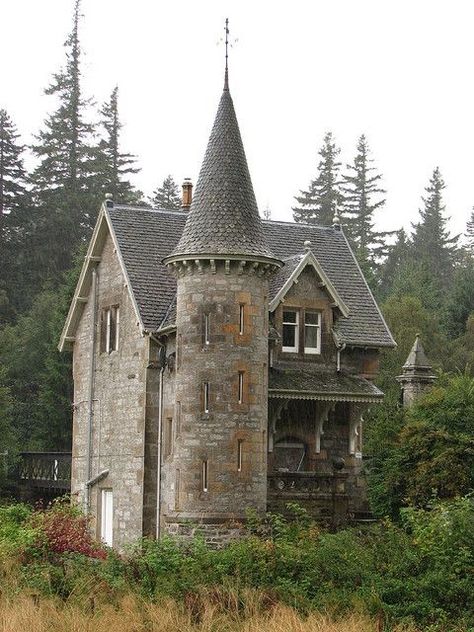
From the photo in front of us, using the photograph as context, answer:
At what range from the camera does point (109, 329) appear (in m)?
36.4

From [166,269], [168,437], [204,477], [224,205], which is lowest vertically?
[204,477]

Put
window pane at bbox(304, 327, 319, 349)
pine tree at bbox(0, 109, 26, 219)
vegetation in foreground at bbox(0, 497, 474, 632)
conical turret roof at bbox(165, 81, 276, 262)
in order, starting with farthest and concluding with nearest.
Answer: pine tree at bbox(0, 109, 26, 219)
window pane at bbox(304, 327, 319, 349)
conical turret roof at bbox(165, 81, 276, 262)
vegetation in foreground at bbox(0, 497, 474, 632)

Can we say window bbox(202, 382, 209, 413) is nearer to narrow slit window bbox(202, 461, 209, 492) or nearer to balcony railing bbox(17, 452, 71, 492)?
narrow slit window bbox(202, 461, 209, 492)

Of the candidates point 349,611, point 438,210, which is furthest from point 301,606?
point 438,210

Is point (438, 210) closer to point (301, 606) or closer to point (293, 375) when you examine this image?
point (293, 375)

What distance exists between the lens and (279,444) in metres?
33.1

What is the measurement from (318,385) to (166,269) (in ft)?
18.8

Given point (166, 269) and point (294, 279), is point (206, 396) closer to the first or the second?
point (294, 279)

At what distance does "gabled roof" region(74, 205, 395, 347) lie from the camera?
34.1m

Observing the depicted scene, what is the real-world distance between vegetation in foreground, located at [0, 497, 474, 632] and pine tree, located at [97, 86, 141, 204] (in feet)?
161

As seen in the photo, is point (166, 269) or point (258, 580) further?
point (166, 269)

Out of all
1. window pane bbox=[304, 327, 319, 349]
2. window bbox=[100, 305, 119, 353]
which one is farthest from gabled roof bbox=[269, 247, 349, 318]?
window bbox=[100, 305, 119, 353]

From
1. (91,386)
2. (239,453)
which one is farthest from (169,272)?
(239,453)

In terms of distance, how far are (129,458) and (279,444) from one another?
433cm
